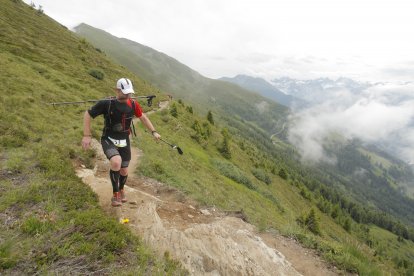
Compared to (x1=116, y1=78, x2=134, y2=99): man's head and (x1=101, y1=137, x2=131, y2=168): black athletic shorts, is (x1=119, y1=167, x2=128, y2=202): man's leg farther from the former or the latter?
(x1=116, y1=78, x2=134, y2=99): man's head

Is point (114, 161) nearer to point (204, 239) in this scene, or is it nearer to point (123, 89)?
point (123, 89)

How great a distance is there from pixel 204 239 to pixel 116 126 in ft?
13.9

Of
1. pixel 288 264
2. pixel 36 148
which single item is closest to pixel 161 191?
pixel 36 148

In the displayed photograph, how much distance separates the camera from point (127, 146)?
30.2 ft

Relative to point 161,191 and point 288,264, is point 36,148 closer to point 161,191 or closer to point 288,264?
point 161,191

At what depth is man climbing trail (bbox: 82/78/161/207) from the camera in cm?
845

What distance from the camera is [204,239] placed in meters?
8.45

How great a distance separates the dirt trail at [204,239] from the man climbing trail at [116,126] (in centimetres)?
123

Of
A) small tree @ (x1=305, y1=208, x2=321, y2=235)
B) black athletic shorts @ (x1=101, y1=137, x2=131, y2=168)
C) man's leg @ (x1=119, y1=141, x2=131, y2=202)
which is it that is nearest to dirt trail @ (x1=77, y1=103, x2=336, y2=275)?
man's leg @ (x1=119, y1=141, x2=131, y2=202)

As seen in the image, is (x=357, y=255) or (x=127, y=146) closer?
(x=127, y=146)

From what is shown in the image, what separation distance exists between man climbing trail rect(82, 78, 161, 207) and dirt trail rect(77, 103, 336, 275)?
123 cm

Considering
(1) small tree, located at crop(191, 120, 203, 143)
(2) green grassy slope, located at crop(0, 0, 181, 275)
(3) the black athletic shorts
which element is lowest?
(1) small tree, located at crop(191, 120, 203, 143)

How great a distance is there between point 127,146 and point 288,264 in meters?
6.38

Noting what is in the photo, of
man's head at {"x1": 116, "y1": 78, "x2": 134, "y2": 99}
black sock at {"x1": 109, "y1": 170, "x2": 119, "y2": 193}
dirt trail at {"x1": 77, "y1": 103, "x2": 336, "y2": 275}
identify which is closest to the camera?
dirt trail at {"x1": 77, "y1": 103, "x2": 336, "y2": 275}
